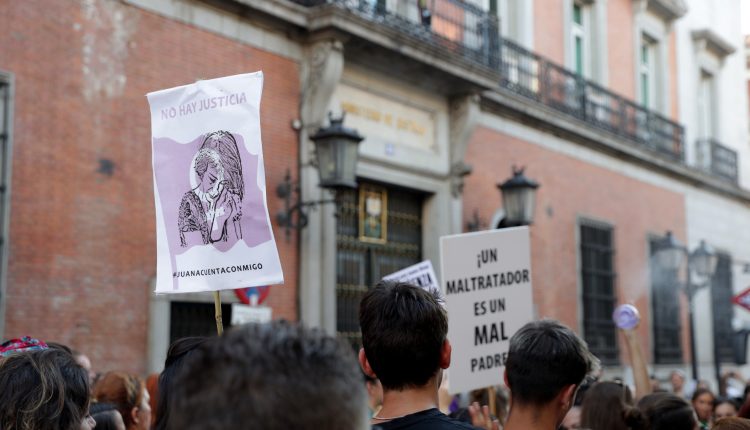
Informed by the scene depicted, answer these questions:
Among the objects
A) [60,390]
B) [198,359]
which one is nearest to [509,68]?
[60,390]

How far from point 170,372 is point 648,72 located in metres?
20.9

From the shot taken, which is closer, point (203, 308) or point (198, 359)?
point (198, 359)

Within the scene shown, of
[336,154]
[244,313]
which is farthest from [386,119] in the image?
[244,313]

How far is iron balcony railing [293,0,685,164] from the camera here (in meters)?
13.4

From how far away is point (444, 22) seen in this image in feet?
47.4

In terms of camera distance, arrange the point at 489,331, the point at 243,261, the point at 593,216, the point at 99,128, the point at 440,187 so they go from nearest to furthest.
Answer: the point at 243,261
the point at 489,331
the point at 99,128
the point at 440,187
the point at 593,216

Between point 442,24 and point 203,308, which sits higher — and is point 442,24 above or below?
above

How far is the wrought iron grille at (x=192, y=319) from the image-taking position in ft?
34.9

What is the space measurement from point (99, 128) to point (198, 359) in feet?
28.4

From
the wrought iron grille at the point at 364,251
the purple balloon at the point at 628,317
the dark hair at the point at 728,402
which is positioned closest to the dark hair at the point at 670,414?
the purple balloon at the point at 628,317

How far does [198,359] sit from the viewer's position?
1.49 m

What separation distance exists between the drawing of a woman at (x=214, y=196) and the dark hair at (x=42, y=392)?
107 centimetres

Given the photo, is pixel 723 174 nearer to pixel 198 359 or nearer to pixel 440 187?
pixel 440 187

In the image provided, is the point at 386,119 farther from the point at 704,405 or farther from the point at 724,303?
the point at 724,303
